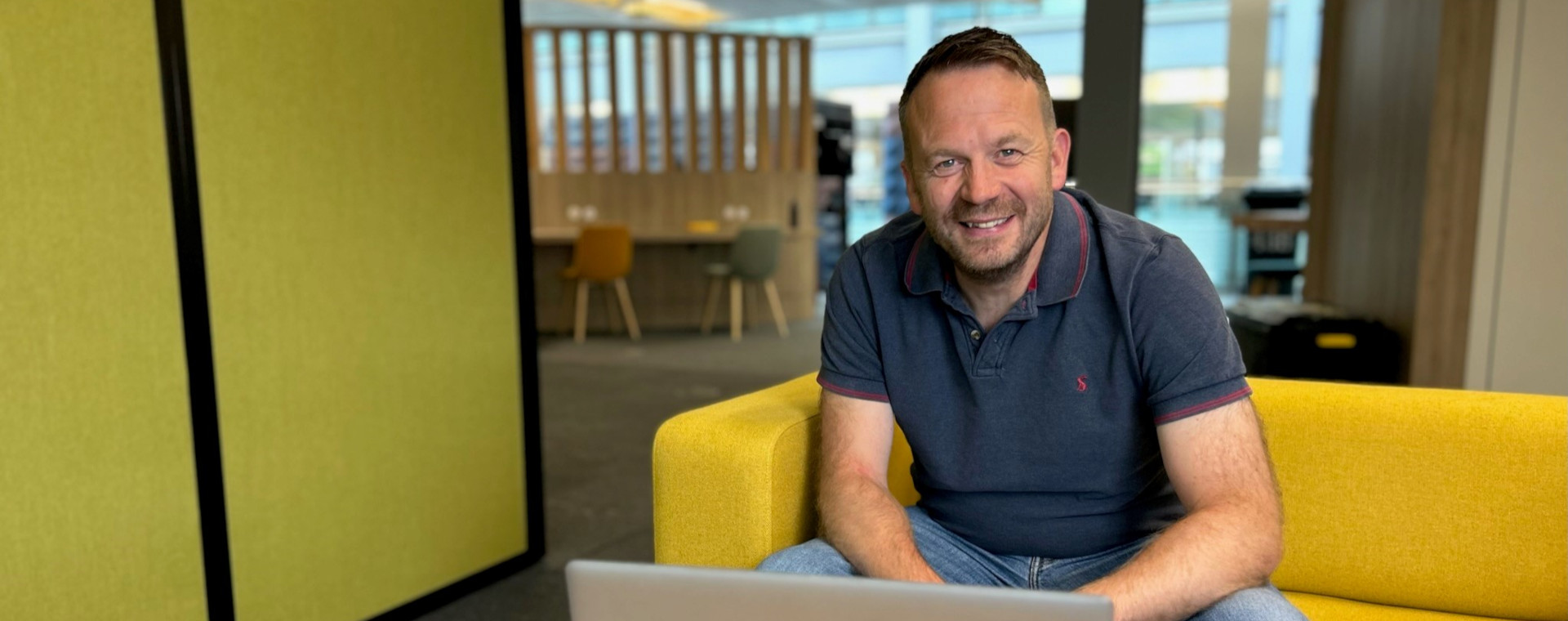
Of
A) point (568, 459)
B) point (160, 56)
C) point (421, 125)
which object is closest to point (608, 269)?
point (568, 459)

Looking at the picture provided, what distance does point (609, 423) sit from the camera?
A: 15.2ft

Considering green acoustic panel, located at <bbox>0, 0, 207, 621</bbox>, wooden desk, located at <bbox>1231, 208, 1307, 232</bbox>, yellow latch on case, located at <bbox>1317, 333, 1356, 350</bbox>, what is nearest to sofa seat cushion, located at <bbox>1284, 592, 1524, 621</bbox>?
green acoustic panel, located at <bbox>0, 0, 207, 621</bbox>

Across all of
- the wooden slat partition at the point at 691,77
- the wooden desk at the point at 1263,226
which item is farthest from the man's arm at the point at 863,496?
the wooden slat partition at the point at 691,77

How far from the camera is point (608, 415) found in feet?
15.7

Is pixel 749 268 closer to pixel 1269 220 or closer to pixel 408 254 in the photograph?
pixel 1269 220

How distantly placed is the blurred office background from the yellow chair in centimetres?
258

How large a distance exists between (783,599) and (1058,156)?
2.77 feet

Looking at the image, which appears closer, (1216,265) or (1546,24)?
(1546,24)

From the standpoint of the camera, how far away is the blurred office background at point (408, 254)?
1.84 meters

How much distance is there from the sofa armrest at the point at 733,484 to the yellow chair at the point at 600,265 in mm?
5847

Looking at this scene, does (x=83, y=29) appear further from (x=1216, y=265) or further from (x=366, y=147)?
(x=1216, y=265)

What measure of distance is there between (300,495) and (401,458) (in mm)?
271

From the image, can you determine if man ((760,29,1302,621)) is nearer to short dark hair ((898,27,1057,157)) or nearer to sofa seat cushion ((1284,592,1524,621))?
short dark hair ((898,27,1057,157))

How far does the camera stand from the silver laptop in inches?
29.5
